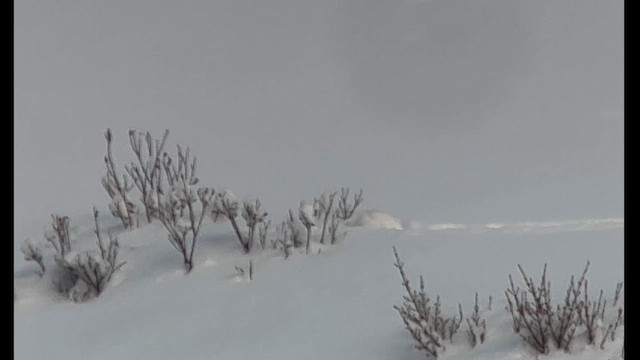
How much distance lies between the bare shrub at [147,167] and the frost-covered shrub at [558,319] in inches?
61.4

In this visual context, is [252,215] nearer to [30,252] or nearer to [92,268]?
[92,268]

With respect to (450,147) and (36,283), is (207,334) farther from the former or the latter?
(450,147)

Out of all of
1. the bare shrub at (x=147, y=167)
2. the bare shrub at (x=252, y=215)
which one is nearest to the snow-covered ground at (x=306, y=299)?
the bare shrub at (x=252, y=215)

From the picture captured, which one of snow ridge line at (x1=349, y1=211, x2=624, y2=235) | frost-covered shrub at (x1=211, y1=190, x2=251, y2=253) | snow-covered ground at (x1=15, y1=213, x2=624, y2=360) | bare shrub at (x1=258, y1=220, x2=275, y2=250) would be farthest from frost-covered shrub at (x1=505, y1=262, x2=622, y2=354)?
frost-covered shrub at (x1=211, y1=190, x2=251, y2=253)

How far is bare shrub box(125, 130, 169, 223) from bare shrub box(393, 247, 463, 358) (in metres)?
1.15

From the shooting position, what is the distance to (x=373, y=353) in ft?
7.16

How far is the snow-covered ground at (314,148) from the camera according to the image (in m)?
2.32

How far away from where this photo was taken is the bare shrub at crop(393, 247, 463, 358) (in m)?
2.13

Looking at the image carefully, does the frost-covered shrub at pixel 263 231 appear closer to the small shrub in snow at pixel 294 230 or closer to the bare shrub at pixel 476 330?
the small shrub in snow at pixel 294 230

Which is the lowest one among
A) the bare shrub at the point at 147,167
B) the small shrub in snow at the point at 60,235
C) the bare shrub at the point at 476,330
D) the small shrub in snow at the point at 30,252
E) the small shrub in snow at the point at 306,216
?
the bare shrub at the point at 476,330

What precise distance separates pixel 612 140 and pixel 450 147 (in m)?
0.64

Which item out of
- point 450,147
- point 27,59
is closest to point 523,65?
point 450,147

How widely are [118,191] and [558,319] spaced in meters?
1.88

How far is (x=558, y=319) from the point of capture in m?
2.11
